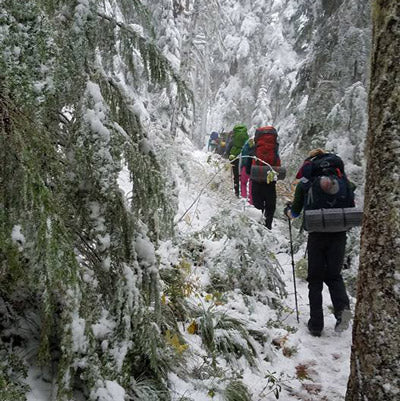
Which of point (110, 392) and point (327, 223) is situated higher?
point (327, 223)

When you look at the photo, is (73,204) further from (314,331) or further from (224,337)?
(314,331)

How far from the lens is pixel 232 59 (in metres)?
27.4

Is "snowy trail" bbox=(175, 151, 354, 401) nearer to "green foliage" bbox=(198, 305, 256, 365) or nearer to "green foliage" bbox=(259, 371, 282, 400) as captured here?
"green foliage" bbox=(259, 371, 282, 400)

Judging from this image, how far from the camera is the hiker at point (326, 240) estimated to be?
4.57 meters

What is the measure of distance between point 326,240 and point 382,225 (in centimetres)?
245

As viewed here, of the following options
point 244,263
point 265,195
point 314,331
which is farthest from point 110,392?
point 265,195

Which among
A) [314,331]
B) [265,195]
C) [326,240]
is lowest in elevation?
[314,331]

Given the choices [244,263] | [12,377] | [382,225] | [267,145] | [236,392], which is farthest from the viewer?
[267,145]

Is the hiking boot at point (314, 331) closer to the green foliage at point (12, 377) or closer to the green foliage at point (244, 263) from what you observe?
the green foliage at point (244, 263)

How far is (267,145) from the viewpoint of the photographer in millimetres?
7590

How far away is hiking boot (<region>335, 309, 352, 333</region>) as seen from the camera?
4598 millimetres

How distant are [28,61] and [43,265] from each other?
0.87 m

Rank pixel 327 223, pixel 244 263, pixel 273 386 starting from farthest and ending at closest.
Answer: pixel 244 263
pixel 327 223
pixel 273 386

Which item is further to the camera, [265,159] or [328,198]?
[265,159]
